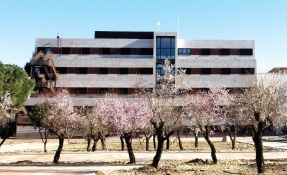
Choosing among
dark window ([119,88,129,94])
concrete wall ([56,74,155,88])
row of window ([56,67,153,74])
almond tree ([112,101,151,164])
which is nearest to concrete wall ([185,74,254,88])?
row of window ([56,67,153,74])

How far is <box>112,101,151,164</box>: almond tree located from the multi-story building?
40.4 metres

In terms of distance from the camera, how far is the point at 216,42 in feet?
256

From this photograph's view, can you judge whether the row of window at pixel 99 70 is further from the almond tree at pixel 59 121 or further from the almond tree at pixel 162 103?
the almond tree at pixel 162 103

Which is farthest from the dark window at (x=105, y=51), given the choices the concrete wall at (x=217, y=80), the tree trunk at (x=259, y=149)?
the tree trunk at (x=259, y=149)

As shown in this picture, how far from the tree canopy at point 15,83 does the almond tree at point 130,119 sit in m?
32.2

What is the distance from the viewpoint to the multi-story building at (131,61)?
74750mm

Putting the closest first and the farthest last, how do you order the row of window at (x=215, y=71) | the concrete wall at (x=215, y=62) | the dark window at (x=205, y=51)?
the concrete wall at (x=215, y=62) → the row of window at (x=215, y=71) → the dark window at (x=205, y=51)

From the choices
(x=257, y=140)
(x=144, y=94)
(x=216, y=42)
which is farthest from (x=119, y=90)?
(x=257, y=140)

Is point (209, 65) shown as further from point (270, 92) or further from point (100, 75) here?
point (270, 92)

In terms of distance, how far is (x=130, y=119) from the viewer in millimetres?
30188

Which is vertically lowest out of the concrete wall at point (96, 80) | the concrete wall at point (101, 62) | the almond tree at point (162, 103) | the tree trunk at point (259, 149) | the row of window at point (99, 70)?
the tree trunk at point (259, 149)

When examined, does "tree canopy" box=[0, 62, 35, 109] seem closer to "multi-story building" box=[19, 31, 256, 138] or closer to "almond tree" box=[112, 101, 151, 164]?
"multi-story building" box=[19, 31, 256, 138]

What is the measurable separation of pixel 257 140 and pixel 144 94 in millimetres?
8594

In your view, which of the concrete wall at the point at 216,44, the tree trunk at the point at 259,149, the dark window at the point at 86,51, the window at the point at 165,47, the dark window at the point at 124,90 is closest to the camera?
the tree trunk at the point at 259,149
